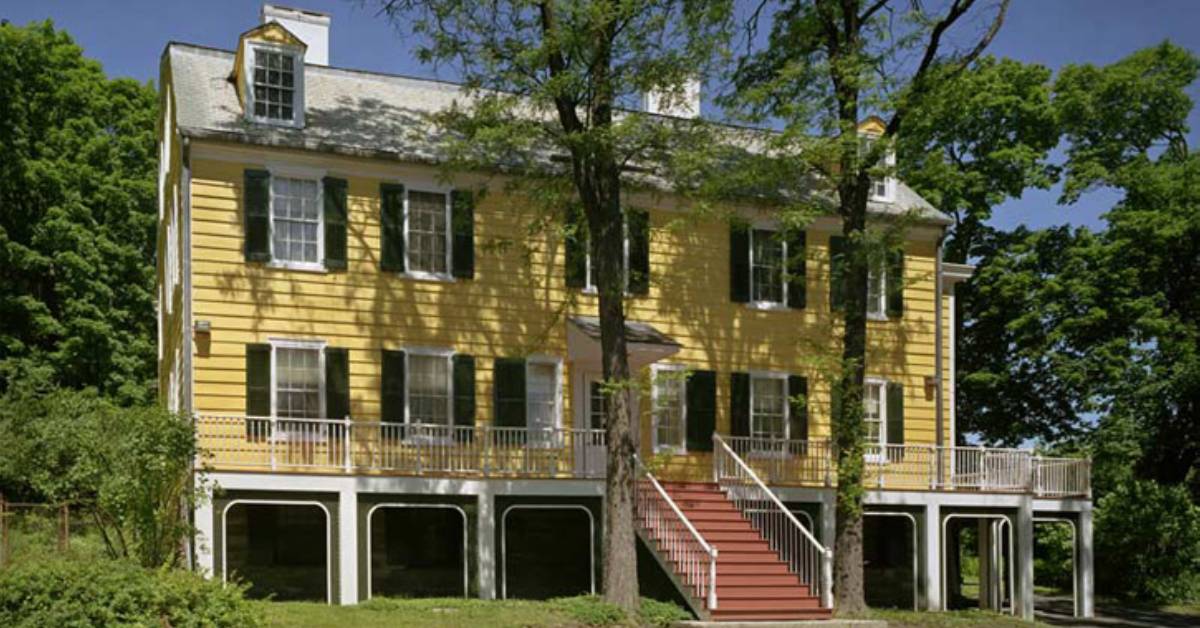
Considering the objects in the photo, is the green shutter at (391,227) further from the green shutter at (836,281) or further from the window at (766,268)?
the green shutter at (836,281)

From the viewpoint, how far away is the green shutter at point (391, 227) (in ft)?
78.7

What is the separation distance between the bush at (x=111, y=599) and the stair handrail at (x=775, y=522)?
9548 millimetres

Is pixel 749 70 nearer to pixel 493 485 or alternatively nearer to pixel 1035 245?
pixel 493 485

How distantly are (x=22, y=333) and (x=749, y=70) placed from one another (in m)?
22.7

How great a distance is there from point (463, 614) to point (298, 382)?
5196mm

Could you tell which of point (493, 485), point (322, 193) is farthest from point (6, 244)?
point (493, 485)

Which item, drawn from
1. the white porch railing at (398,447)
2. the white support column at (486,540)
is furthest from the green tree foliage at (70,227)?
the white support column at (486,540)

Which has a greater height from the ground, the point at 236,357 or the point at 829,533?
the point at 236,357

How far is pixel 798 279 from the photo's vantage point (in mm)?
24844

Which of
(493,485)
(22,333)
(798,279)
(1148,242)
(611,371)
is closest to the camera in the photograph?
(611,371)

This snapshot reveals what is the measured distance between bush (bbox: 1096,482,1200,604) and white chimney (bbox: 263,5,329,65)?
68.0ft

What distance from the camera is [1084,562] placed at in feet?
92.4

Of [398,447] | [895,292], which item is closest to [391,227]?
[398,447]

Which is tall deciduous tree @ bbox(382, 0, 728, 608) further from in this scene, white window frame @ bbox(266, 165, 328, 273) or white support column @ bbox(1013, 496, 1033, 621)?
white support column @ bbox(1013, 496, 1033, 621)
